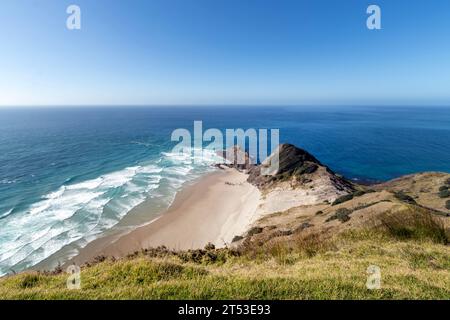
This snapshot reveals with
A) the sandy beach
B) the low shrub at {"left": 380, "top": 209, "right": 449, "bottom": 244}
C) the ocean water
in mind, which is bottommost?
the sandy beach

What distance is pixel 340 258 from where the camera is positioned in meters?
8.89

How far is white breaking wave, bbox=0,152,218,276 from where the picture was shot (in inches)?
962

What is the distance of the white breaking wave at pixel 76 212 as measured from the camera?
24438 millimetres

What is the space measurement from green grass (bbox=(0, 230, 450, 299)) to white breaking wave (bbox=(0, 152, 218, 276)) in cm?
2015

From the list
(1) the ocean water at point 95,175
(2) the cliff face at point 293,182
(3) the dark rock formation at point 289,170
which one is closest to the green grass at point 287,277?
(1) the ocean water at point 95,175

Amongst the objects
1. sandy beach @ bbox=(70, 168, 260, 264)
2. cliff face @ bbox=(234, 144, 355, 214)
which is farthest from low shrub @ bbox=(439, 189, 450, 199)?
sandy beach @ bbox=(70, 168, 260, 264)

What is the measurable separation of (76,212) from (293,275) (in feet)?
108

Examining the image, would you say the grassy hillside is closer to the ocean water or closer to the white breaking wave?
the white breaking wave

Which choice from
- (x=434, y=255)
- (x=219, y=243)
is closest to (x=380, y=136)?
(x=219, y=243)

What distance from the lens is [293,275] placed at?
275 inches

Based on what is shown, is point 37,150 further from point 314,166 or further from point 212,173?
point 314,166

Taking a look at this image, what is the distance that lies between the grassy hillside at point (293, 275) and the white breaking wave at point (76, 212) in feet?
66.6

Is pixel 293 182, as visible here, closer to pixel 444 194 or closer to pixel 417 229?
pixel 444 194
